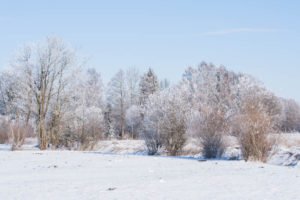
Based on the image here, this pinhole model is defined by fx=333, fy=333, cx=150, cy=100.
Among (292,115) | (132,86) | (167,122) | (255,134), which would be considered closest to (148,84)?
(132,86)

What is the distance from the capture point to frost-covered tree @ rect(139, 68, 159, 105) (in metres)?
51.1

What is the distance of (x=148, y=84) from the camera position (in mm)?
51281

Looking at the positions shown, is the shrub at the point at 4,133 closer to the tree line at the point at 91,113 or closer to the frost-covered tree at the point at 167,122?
the tree line at the point at 91,113

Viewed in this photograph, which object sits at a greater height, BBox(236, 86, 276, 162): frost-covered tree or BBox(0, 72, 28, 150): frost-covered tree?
BBox(0, 72, 28, 150): frost-covered tree

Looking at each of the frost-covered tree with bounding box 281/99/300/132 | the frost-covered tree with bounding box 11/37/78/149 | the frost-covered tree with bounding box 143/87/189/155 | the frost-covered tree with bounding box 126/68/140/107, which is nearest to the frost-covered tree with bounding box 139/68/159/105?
the frost-covered tree with bounding box 126/68/140/107

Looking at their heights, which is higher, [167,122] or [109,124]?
[109,124]

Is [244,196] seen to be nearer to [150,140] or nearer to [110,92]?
[150,140]

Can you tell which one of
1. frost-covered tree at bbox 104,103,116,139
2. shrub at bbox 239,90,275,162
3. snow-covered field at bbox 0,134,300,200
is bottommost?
snow-covered field at bbox 0,134,300,200

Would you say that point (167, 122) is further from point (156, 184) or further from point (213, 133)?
point (156, 184)

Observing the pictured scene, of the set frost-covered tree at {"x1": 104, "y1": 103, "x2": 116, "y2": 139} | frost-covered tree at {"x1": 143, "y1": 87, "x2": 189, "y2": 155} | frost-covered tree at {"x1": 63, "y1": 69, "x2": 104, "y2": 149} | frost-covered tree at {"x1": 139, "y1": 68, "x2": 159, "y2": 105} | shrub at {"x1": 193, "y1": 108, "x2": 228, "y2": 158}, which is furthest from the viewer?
frost-covered tree at {"x1": 139, "y1": 68, "x2": 159, "y2": 105}

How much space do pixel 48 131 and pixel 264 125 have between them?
1825 cm

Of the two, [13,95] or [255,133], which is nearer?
[255,133]

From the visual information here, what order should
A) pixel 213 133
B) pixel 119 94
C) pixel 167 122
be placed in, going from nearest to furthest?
pixel 213 133
pixel 167 122
pixel 119 94

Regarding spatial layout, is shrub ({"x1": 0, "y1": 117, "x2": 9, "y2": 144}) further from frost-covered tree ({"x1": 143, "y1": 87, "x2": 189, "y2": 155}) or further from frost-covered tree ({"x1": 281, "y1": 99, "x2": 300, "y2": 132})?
frost-covered tree ({"x1": 281, "y1": 99, "x2": 300, "y2": 132})
